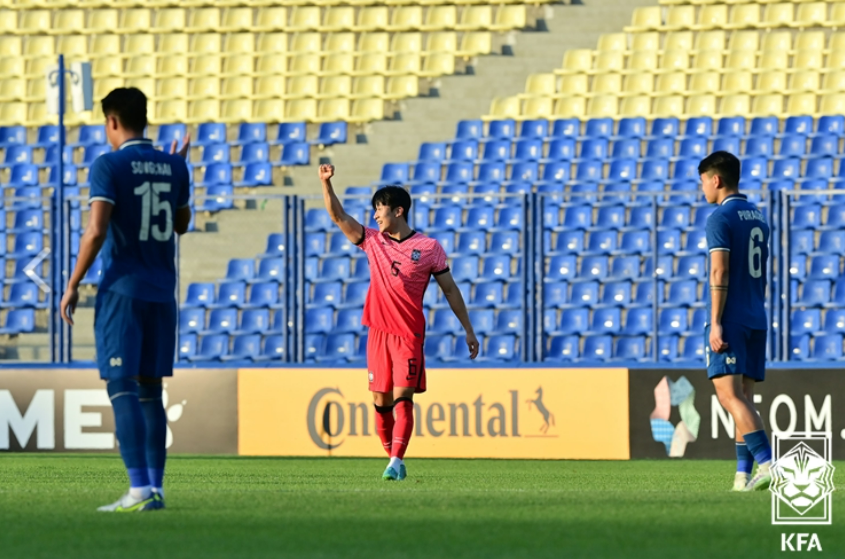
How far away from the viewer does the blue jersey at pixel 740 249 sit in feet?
27.8

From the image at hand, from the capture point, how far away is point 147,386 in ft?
23.5

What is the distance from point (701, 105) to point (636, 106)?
0.90 meters

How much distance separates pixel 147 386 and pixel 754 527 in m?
2.82

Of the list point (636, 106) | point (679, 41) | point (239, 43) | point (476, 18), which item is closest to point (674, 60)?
point (679, 41)

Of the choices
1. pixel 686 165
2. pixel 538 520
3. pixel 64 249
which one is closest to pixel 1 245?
pixel 64 249

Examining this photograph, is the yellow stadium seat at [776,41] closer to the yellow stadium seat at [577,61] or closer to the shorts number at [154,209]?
the yellow stadium seat at [577,61]

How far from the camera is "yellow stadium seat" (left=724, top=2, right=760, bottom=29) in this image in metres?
22.5

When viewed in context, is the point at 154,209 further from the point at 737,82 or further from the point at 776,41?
the point at 776,41

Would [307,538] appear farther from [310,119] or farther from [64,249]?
[310,119]

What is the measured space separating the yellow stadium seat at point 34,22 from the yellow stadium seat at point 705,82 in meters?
11.0

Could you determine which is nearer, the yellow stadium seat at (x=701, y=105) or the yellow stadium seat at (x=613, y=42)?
the yellow stadium seat at (x=701, y=105)

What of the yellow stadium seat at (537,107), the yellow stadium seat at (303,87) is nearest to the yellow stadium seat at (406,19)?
the yellow stadium seat at (303,87)

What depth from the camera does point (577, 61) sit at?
74.7 ft

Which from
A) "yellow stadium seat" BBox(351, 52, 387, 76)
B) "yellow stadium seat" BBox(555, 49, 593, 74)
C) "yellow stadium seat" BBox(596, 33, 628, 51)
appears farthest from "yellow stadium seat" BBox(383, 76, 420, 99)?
"yellow stadium seat" BBox(596, 33, 628, 51)
